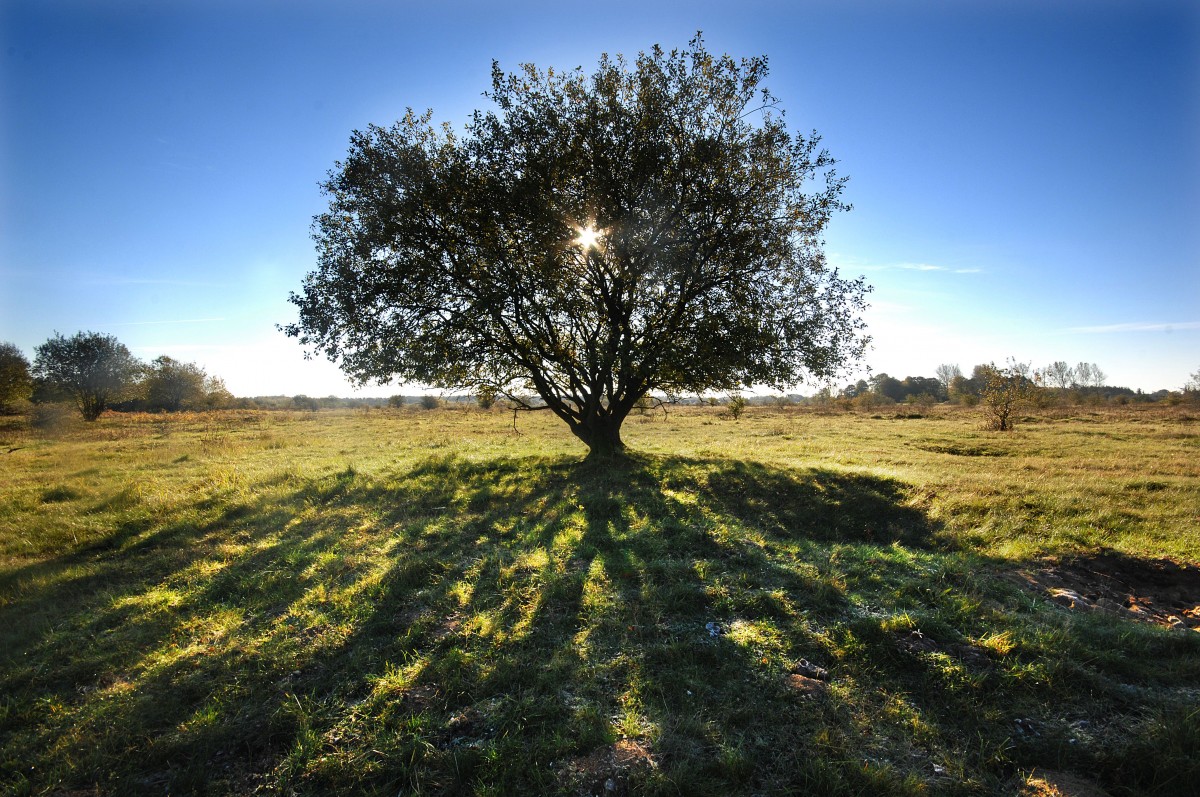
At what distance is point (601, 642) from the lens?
5.59 metres

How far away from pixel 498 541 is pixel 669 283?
34.1 ft

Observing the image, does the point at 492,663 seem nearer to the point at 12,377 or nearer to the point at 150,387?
the point at 12,377

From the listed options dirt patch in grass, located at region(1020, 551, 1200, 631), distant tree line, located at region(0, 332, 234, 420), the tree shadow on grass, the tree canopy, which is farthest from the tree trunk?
the tree canopy

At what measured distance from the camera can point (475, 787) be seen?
3.68 metres

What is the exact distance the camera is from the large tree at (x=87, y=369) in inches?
1574

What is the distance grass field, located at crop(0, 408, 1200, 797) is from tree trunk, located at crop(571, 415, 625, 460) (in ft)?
17.5

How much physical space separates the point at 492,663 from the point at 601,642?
4.14 ft

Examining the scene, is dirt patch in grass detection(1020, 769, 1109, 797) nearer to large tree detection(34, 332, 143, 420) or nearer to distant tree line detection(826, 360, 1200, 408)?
distant tree line detection(826, 360, 1200, 408)

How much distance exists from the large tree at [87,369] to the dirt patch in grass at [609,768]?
54247 millimetres

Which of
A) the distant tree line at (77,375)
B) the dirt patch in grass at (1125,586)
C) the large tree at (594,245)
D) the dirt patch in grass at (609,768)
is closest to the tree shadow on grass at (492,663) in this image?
the dirt patch in grass at (609,768)

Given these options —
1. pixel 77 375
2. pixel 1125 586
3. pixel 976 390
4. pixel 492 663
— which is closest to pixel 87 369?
pixel 77 375

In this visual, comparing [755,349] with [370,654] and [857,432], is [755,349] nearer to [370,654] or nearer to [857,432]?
[370,654]

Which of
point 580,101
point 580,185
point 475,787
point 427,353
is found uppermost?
point 580,101

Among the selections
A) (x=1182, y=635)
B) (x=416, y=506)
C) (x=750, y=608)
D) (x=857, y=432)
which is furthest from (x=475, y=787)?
(x=857, y=432)
